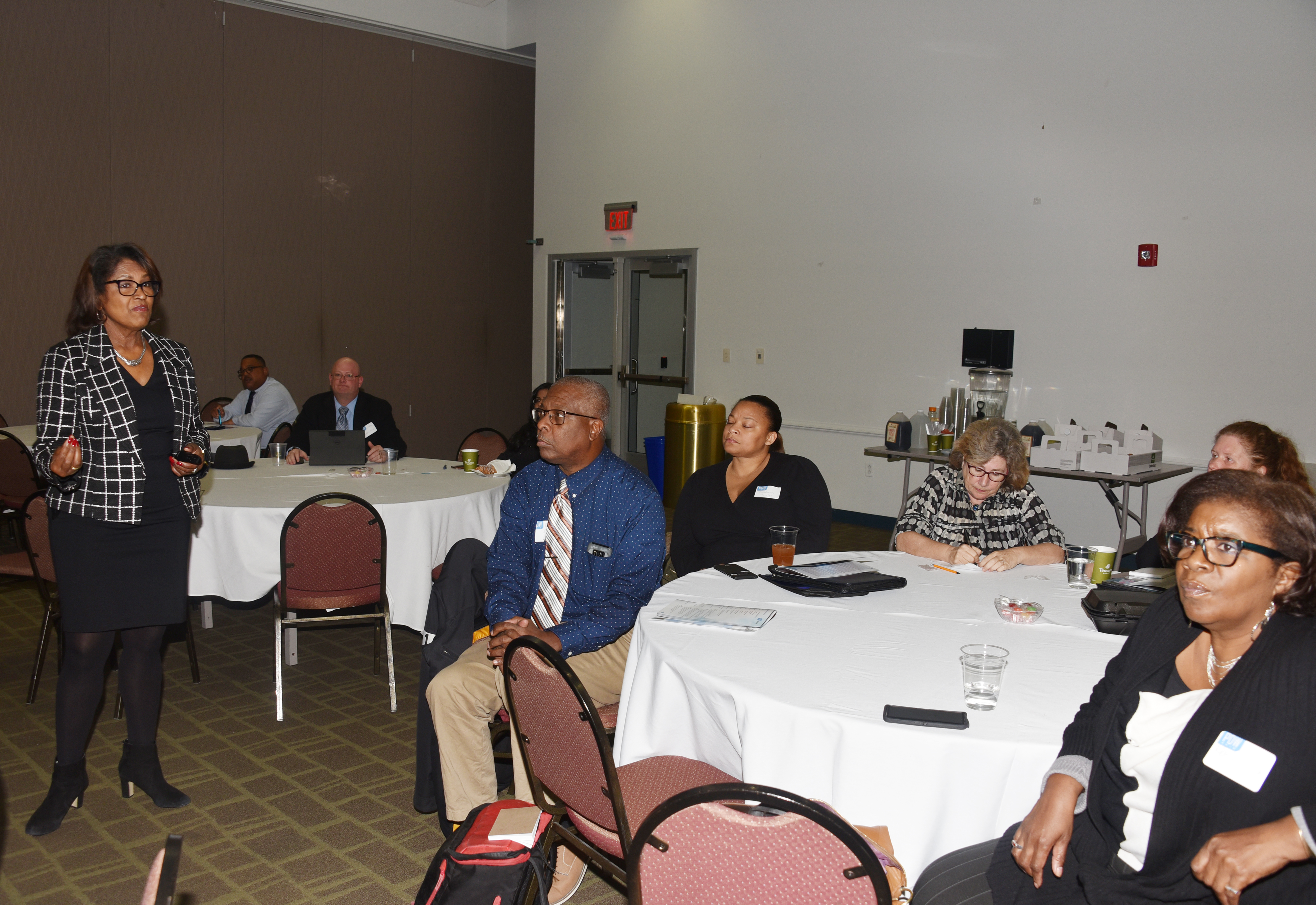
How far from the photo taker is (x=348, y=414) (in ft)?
18.9

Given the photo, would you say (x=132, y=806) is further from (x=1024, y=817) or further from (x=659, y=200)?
(x=659, y=200)

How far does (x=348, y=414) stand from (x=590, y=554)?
348 centimetres

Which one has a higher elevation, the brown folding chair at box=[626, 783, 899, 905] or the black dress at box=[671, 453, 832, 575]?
the black dress at box=[671, 453, 832, 575]

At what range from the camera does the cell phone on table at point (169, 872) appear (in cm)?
104

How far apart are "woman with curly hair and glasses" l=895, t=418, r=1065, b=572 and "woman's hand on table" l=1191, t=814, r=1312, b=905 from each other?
1.73 meters

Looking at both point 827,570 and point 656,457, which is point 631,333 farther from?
point 827,570

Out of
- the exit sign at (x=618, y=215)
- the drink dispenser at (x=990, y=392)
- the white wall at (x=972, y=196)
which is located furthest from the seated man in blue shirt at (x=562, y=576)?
the exit sign at (x=618, y=215)

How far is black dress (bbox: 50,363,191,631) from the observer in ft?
9.01

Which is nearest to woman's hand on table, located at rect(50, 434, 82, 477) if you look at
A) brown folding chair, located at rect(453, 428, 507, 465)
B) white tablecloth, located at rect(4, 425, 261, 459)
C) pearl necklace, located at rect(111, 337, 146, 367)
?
pearl necklace, located at rect(111, 337, 146, 367)

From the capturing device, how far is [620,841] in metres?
1.88

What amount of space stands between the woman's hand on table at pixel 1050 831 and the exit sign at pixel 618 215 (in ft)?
26.8

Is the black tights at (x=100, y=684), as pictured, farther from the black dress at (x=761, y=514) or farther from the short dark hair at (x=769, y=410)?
the short dark hair at (x=769, y=410)

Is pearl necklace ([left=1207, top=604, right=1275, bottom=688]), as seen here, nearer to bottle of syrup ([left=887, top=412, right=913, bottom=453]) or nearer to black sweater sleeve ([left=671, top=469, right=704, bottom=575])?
black sweater sleeve ([left=671, top=469, right=704, bottom=575])

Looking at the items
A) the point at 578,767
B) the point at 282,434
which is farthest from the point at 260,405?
the point at 578,767
